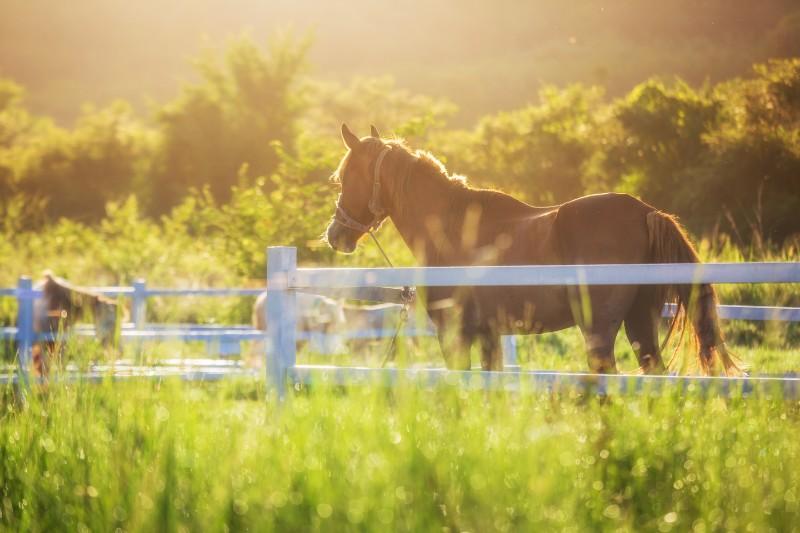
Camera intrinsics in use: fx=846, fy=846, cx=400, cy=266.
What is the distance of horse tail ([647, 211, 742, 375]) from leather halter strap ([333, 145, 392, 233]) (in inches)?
77.8

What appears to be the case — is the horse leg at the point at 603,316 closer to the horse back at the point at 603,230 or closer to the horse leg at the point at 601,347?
the horse leg at the point at 601,347

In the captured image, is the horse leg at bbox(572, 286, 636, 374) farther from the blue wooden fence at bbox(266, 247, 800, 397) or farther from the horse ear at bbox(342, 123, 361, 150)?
the horse ear at bbox(342, 123, 361, 150)

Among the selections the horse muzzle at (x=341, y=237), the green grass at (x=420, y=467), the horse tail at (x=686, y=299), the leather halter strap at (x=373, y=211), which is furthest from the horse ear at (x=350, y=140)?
the green grass at (x=420, y=467)

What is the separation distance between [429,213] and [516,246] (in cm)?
77

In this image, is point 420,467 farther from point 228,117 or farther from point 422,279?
point 228,117

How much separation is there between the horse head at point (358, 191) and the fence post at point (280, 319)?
1.59 metres

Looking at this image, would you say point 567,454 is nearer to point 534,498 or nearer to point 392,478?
point 534,498

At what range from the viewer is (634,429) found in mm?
3223

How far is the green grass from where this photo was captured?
2832 mm

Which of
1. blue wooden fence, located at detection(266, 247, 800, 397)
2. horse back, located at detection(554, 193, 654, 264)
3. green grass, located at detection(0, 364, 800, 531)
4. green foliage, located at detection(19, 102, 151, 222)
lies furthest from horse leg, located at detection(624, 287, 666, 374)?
green foliage, located at detection(19, 102, 151, 222)

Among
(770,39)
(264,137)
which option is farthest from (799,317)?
(264,137)

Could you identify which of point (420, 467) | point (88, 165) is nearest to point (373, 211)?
point (420, 467)

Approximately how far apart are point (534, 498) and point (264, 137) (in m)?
43.4

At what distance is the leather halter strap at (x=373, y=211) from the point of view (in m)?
6.05
